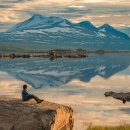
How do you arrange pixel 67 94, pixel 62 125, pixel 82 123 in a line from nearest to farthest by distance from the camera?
1. pixel 62 125
2. pixel 82 123
3. pixel 67 94

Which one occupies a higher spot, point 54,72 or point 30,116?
point 30,116

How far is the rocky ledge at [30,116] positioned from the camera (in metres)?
25.2

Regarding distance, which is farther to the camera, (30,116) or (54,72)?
(54,72)

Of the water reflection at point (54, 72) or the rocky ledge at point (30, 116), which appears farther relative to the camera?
the water reflection at point (54, 72)

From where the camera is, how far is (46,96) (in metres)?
52.6

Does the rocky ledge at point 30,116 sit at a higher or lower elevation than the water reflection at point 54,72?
higher

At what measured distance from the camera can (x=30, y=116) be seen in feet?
83.9

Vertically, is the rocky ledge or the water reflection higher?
the rocky ledge

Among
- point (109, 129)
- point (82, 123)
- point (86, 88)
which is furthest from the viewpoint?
point (86, 88)

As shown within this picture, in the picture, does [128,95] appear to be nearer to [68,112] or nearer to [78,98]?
[78,98]

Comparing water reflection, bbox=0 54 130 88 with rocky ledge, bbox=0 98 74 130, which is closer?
rocky ledge, bbox=0 98 74 130

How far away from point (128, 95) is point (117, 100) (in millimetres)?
2548

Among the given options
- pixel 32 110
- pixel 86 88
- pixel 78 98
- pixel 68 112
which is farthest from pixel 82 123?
pixel 86 88

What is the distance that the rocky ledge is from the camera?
82.8 feet
